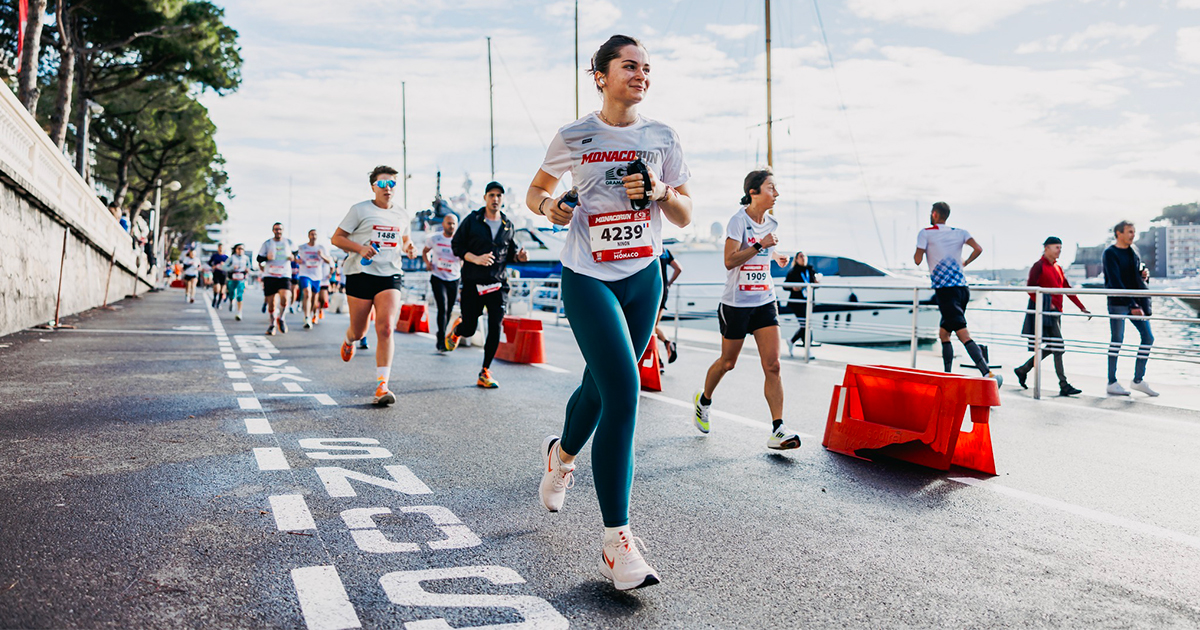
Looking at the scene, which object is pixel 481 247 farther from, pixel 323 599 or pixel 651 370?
pixel 323 599

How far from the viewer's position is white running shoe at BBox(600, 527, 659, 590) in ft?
10.2

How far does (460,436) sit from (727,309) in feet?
6.76

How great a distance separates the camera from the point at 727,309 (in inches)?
251

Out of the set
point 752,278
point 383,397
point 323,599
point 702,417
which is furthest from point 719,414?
point 323,599

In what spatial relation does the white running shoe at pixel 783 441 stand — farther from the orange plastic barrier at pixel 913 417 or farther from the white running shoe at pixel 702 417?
the white running shoe at pixel 702 417

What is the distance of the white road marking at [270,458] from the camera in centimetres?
498

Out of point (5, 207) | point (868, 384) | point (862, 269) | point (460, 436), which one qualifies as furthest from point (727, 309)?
point (862, 269)

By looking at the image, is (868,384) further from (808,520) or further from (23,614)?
(23,614)

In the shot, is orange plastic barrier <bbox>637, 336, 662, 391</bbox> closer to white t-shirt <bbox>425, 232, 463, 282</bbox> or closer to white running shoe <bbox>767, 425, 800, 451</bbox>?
white running shoe <bbox>767, 425, 800, 451</bbox>

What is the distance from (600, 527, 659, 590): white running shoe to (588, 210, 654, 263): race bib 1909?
1.04m

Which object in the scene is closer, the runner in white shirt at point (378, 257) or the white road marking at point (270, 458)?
the white road marking at point (270, 458)

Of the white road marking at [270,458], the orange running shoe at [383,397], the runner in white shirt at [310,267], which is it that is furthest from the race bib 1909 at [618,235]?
the runner in white shirt at [310,267]

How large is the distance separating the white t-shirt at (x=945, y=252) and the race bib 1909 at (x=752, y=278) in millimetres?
5049

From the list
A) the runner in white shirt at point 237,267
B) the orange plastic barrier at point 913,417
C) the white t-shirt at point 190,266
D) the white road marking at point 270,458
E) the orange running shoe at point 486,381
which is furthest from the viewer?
the white t-shirt at point 190,266
